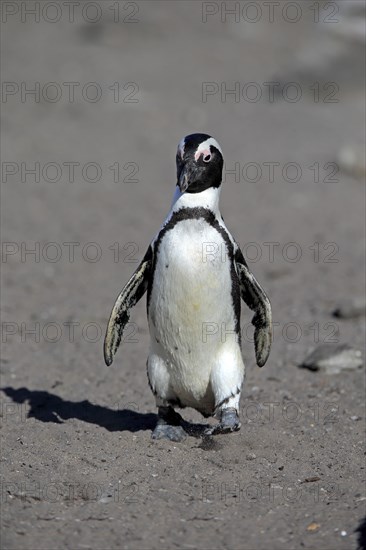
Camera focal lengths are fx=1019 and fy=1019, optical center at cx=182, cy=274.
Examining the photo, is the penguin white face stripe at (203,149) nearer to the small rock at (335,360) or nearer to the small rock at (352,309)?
the small rock at (335,360)

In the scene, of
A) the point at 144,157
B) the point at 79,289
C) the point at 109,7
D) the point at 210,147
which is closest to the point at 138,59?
the point at 109,7

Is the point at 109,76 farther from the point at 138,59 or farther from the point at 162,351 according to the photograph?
the point at 162,351

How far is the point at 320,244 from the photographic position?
10102 mm

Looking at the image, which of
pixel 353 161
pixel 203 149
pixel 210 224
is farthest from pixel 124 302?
pixel 353 161

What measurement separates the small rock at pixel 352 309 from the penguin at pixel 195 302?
306 centimetres

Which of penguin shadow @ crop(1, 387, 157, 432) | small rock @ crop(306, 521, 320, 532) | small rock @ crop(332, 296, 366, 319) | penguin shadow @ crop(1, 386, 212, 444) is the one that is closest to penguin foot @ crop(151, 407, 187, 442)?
penguin shadow @ crop(1, 386, 212, 444)

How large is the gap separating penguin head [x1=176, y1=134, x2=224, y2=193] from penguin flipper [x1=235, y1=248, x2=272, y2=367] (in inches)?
16.1

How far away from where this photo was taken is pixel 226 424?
4.85m

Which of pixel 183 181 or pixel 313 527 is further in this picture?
pixel 183 181

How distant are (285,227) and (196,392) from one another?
589 cm

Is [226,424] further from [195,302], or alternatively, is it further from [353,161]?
[353,161]

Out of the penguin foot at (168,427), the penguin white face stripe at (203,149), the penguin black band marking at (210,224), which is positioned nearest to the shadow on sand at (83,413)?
the penguin foot at (168,427)

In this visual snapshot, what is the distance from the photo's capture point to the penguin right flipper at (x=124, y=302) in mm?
4965

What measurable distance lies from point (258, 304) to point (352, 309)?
10.2 ft
